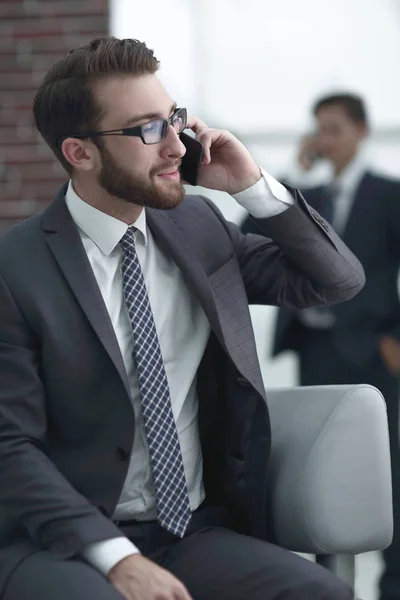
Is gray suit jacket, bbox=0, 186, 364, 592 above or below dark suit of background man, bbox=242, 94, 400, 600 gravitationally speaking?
above

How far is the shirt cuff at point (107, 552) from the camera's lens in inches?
70.3

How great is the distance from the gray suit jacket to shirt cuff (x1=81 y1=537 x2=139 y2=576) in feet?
0.07

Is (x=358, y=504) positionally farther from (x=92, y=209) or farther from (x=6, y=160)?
(x=6, y=160)

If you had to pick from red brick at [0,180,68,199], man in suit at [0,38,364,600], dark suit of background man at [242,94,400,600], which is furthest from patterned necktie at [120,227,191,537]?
red brick at [0,180,68,199]

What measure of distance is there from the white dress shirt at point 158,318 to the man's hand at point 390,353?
62.5 inches

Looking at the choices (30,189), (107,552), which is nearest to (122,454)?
(107,552)

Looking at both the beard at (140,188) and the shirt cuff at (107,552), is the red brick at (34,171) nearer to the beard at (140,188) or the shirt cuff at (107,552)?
the beard at (140,188)

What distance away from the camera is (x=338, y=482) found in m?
2.09

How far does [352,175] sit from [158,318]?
194 cm

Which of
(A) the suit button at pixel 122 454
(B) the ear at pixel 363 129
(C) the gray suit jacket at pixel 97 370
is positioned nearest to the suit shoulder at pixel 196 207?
(C) the gray suit jacket at pixel 97 370

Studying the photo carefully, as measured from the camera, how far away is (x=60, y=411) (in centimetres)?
197

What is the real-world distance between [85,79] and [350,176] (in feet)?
6.48

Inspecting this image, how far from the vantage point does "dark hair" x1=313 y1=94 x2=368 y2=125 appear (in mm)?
3982

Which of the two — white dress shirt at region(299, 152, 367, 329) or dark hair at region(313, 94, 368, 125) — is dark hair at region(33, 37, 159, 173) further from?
dark hair at region(313, 94, 368, 125)
